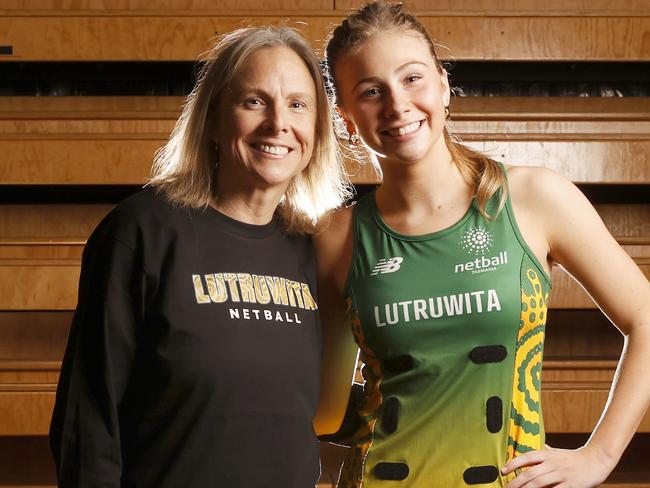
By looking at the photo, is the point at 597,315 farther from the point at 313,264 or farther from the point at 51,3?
the point at 51,3

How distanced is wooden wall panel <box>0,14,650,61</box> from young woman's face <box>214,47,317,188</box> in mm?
1287

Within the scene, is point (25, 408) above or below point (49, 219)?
below

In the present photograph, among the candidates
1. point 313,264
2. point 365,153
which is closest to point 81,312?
point 313,264

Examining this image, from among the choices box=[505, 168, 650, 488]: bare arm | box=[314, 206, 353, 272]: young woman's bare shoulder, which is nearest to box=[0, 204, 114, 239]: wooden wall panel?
box=[314, 206, 353, 272]: young woman's bare shoulder

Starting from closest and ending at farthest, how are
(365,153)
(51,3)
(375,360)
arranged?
(375,360) → (365,153) → (51,3)

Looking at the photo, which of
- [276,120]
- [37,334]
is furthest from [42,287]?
[276,120]

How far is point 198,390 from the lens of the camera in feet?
3.20

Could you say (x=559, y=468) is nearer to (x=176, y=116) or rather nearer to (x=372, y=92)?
(x=372, y=92)

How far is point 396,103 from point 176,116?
1.34 m

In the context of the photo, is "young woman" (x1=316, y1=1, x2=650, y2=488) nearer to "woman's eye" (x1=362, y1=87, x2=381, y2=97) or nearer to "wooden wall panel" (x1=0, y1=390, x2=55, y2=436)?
"woman's eye" (x1=362, y1=87, x2=381, y2=97)

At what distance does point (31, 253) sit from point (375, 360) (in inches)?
56.4

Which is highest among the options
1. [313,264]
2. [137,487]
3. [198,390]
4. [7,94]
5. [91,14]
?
[91,14]

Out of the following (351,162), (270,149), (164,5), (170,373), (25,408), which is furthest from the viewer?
(164,5)

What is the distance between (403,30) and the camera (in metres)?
1.11
